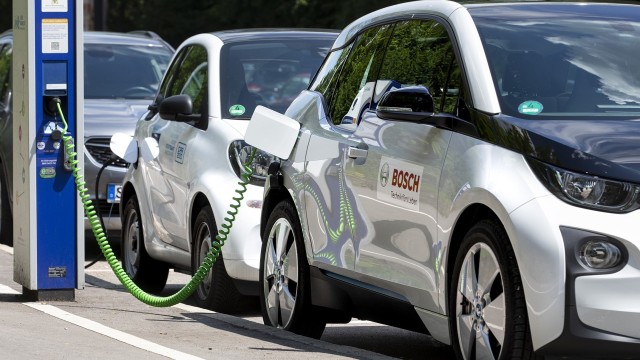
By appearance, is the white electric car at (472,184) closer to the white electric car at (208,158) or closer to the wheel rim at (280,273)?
the wheel rim at (280,273)

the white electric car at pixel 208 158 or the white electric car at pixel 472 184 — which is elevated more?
the white electric car at pixel 472 184

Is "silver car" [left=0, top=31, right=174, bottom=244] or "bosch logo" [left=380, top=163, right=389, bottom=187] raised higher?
"bosch logo" [left=380, top=163, right=389, bottom=187]

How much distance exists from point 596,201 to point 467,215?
0.74 m

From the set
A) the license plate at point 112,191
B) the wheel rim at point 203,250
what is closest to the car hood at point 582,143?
the wheel rim at point 203,250

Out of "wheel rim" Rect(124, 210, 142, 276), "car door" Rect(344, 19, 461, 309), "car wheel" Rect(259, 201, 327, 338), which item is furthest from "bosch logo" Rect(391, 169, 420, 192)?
"wheel rim" Rect(124, 210, 142, 276)

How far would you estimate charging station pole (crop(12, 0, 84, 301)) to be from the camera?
9312 millimetres

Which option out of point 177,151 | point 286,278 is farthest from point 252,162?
point 286,278

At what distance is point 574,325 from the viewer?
5801 millimetres

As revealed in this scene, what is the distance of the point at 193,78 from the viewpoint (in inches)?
438

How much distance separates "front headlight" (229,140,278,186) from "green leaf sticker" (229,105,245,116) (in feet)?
1.49

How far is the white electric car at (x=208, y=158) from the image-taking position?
31.9ft

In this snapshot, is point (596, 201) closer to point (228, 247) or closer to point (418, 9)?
point (418, 9)

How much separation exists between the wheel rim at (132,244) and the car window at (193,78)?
0.99 meters

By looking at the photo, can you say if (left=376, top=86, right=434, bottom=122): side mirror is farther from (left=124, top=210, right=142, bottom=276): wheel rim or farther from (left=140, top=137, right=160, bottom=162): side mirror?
(left=124, top=210, right=142, bottom=276): wheel rim
